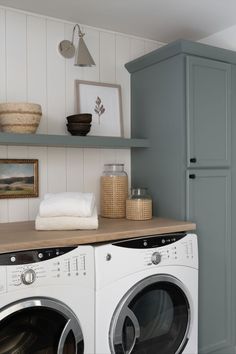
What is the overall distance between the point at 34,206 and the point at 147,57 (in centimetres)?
123

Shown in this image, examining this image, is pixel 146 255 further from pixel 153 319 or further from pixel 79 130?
pixel 79 130

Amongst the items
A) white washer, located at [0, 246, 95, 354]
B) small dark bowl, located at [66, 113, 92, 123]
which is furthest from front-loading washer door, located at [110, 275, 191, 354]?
small dark bowl, located at [66, 113, 92, 123]

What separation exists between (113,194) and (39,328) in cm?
103

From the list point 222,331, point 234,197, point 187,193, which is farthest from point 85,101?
point 222,331

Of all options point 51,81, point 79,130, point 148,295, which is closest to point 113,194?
point 79,130

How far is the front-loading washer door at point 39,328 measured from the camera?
164 cm

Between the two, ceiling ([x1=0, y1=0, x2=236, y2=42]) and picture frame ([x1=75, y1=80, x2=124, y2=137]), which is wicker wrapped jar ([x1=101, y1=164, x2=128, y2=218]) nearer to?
picture frame ([x1=75, y1=80, x2=124, y2=137])

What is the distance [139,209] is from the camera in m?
2.40

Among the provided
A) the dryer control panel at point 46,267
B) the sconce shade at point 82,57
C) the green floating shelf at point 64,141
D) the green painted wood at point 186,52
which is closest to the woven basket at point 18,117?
the green floating shelf at point 64,141

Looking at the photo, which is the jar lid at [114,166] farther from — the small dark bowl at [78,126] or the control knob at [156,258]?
the control knob at [156,258]

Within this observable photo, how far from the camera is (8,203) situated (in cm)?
235

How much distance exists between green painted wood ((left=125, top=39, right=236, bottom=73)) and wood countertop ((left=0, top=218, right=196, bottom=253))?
103 cm

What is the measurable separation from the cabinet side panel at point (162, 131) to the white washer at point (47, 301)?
2.61ft

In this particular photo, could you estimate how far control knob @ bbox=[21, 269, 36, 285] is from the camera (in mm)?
1665
